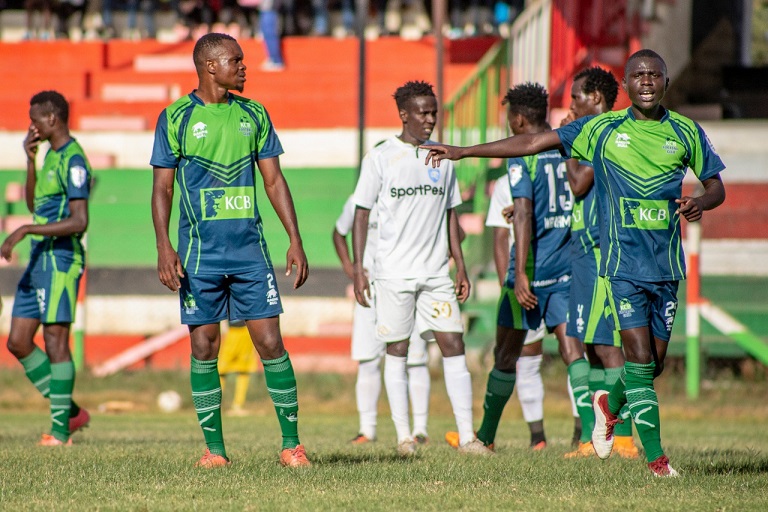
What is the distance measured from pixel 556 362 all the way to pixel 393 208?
285 inches

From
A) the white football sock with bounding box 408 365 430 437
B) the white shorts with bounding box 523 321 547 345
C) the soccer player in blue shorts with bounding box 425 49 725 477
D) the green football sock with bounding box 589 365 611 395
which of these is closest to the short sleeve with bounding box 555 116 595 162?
the soccer player in blue shorts with bounding box 425 49 725 477

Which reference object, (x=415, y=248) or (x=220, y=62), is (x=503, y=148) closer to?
(x=220, y=62)

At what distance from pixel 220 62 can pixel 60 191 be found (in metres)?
2.59

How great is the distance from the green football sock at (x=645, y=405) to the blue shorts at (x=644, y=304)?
0.22 metres

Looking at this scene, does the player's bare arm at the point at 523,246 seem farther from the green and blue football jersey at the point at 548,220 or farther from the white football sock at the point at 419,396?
the white football sock at the point at 419,396

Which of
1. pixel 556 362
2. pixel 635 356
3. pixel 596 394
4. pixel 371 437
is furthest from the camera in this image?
pixel 556 362

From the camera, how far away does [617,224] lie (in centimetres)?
652

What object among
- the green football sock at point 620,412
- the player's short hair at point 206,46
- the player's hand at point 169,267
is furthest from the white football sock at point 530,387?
the player's short hair at point 206,46

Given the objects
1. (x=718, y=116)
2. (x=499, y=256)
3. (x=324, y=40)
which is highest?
(x=324, y=40)

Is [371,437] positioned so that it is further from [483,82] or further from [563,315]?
[483,82]

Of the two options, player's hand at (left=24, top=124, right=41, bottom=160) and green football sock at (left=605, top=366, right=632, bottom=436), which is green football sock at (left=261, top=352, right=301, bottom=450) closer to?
green football sock at (left=605, top=366, right=632, bottom=436)

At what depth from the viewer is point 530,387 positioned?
9.10 m

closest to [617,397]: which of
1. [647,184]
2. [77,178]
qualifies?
[647,184]

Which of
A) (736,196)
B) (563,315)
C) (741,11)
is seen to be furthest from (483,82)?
(563,315)
